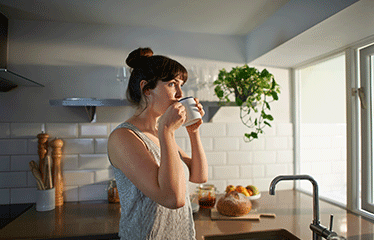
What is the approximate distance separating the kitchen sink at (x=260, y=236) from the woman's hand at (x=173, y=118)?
2.06ft

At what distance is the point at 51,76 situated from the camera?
182cm

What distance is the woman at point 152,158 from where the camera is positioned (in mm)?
902

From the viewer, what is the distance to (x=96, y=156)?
6.03 ft

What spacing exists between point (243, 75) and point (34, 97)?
1.35m

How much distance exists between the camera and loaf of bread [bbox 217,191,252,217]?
1455 mm

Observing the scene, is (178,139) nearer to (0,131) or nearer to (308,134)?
(308,134)

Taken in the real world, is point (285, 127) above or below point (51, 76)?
below

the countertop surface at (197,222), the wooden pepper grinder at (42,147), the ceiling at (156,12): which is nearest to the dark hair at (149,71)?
the ceiling at (156,12)

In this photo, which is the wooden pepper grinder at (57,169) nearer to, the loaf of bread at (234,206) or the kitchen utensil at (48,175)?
the kitchen utensil at (48,175)

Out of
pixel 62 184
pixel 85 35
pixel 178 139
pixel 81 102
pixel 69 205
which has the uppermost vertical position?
pixel 85 35

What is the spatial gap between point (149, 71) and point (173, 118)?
0.75 ft

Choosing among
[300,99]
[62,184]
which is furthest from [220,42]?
[62,184]

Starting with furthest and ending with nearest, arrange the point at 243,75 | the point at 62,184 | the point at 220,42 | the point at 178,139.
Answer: the point at 220,42
the point at 178,139
the point at 62,184
the point at 243,75

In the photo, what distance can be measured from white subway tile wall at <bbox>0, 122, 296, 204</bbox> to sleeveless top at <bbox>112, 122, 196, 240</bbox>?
863 millimetres
